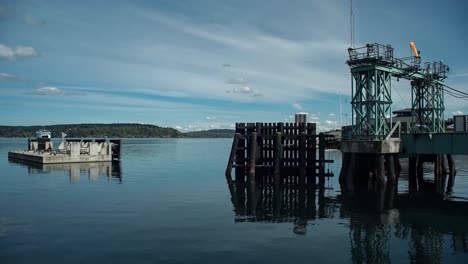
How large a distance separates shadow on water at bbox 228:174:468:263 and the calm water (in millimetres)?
49

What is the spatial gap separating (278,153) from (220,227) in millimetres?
17315

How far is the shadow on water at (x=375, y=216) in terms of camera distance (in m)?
14.8

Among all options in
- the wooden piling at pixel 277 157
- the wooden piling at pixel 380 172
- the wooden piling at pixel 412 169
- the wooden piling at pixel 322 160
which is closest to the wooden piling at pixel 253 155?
the wooden piling at pixel 277 157

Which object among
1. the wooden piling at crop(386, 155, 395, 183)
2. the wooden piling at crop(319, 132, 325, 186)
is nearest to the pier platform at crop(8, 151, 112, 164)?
the wooden piling at crop(319, 132, 325, 186)

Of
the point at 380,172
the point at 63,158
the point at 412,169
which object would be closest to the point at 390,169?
the point at 380,172

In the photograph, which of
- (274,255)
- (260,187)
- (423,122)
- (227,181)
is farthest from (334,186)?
(274,255)

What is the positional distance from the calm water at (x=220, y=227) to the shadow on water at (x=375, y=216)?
0.16 ft

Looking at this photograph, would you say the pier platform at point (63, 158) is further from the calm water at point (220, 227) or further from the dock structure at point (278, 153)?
the dock structure at point (278, 153)

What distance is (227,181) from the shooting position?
35312 millimetres

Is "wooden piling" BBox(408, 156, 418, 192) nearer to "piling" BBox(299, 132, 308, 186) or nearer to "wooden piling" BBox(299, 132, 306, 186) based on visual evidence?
"piling" BBox(299, 132, 308, 186)

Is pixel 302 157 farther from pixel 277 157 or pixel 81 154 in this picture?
pixel 81 154

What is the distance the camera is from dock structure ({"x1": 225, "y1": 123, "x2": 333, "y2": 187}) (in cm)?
3453

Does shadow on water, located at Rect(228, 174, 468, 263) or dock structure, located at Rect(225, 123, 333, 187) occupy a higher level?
dock structure, located at Rect(225, 123, 333, 187)

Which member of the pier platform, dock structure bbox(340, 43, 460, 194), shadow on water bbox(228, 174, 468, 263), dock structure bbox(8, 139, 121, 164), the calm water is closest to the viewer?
the calm water
